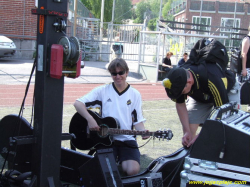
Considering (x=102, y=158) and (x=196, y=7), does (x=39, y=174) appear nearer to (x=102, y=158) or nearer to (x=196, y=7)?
(x=102, y=158)

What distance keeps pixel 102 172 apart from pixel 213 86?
1.33 m

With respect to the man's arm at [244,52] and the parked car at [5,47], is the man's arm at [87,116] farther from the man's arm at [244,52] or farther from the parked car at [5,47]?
the parked car at [5,47]

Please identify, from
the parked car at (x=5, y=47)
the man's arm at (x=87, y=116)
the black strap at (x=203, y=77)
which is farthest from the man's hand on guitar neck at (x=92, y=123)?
the parked car at (x=5, y=47)

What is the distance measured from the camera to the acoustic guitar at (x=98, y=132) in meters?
4.05

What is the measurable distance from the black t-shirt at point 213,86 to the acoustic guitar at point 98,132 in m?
0.64

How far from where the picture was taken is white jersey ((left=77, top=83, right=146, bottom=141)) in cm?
411

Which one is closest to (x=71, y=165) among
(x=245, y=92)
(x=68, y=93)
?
(x=245, y=92)

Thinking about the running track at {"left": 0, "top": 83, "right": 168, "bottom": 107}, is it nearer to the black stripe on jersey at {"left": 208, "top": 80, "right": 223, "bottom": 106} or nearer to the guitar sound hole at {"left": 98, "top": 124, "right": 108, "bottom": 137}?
the guitar sound hole at {"left": 98, "top": 124, "right": 108, "bottom": 137}

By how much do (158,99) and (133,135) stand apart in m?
6.42

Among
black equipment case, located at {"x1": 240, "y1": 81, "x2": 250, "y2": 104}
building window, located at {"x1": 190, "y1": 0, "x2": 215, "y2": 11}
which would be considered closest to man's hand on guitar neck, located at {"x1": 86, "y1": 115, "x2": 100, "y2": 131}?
black equipment case, located at {"x1": 240, "y1": 81, "x2": 250, "y2": 104}

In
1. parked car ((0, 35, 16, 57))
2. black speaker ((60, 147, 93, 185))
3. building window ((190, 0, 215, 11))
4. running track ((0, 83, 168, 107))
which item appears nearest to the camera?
black speaker ((60, 147, 93, 185))

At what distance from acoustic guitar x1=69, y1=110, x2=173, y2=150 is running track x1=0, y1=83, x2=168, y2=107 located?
15.1 ft

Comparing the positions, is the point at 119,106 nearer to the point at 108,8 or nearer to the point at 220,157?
the point at 220,157

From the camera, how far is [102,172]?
3.09 metres
